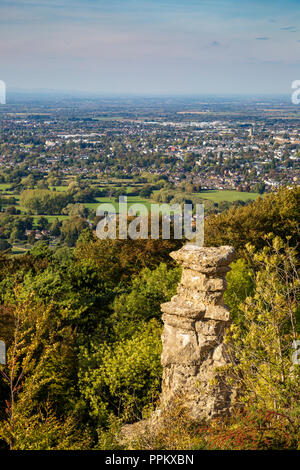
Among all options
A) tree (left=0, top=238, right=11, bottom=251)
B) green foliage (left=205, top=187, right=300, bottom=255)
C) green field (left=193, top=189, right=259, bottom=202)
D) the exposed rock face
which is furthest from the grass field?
the exposed rock face

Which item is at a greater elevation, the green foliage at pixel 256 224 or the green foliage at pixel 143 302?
the green foliage at pixel 256 224

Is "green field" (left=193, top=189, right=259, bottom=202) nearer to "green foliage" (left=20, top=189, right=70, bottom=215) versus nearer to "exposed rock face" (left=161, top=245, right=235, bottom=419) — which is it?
"green foliage" (left=20, top=189, right=70, bottom=215)

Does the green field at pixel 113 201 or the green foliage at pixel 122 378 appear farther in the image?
the green field at pixel 113 201

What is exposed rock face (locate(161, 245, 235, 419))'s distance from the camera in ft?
34.4

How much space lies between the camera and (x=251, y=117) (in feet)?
621

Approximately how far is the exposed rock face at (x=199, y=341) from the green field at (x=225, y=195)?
60158 millimetres

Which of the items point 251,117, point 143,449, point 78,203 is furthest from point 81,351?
point 251,117

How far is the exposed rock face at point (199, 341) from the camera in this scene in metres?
10.5

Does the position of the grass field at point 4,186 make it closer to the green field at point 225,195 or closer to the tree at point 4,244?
the tree at point 4,244

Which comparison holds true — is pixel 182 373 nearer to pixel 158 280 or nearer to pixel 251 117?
pixel 158 280

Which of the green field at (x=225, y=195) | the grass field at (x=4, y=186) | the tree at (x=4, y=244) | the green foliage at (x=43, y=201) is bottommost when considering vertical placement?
the tree at (x=4, y=244)

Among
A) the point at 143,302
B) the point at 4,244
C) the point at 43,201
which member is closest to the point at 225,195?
the point at 43,201

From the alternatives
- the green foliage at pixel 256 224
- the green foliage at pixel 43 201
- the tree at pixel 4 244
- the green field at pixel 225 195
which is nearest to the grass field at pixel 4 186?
the green foliage at pixel 43 201

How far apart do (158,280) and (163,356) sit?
9368 mm
